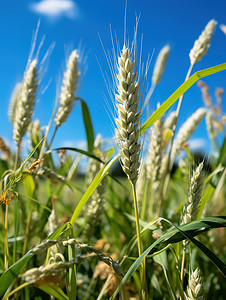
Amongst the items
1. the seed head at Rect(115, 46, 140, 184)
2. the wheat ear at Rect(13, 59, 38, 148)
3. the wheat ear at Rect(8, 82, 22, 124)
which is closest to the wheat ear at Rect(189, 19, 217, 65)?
the seed head at Rect(115, 46, 140, 184)

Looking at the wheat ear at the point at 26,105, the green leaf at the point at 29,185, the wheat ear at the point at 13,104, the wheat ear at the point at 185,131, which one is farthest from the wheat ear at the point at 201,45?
the wheat ear at the point at 13,104

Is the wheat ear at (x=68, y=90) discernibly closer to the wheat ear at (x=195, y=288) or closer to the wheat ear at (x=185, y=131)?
the wheat ear at (x=185, y=131)

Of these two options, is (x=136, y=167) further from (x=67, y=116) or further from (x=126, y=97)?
(x=67, y=116)

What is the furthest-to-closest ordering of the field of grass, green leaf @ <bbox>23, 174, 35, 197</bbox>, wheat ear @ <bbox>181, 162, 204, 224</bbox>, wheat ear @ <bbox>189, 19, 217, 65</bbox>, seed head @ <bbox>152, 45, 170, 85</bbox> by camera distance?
seed head @ <bbox>152, 45, 170, 85</bbox>, wheat ear @ <bbox>189, 19, 217, 65</bbox>, green leaf @ <bbox>23, 174, 35, 197</bbox>, wheat ear @ <bbox>181, 162, 204, 224</bbox>, the field of grass

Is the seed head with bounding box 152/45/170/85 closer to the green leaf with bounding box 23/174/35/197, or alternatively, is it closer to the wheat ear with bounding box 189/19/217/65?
the wheat ear with bounding box 189/19/217/65

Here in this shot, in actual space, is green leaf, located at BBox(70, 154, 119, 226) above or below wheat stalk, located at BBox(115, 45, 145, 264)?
below

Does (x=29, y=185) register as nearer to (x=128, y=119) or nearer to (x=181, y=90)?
(x=128, y=119)

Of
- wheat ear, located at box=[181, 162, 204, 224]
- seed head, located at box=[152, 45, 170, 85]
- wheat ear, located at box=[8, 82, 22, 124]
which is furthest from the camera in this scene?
seed head, located at box=[152, 45, 170, 85]
